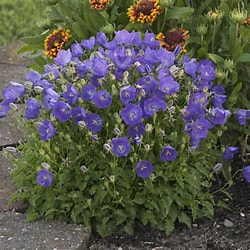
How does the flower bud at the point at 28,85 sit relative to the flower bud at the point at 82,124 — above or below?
above

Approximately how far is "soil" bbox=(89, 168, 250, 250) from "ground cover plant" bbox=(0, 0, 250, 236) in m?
0.04

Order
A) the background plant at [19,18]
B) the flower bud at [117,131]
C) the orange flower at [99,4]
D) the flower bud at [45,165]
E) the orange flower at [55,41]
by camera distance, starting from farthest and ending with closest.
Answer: the background plant at [19,18]
the orange flower at [55,41]
the orange flower at [99,4]
the flower bud at [45,165]
the flower bud at [117,131]

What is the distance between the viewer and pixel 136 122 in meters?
2.64

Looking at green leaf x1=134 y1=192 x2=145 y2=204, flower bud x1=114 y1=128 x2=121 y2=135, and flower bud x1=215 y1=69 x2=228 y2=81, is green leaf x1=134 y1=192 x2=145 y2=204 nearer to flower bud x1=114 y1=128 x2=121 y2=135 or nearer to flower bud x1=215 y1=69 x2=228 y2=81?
flower bud x1=114 y1=128 x2=121 y2=135

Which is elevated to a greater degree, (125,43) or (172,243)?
(125,43)

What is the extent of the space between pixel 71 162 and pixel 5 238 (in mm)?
369

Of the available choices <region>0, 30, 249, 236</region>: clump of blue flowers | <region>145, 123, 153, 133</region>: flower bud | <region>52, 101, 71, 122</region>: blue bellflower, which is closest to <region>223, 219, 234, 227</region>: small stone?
<region>0, 30, 249, 236</region>: clump of blue flowers

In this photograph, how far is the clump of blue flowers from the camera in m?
2.70

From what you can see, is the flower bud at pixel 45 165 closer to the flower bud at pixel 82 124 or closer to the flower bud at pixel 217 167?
the flower bud at pixel 82 124

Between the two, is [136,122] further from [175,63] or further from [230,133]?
[230,133]

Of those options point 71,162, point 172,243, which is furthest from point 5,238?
point 172,243

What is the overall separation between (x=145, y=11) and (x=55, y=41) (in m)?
0.45

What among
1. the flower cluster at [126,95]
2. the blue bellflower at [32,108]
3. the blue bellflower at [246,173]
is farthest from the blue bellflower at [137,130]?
the blue bellflower at [246,173]

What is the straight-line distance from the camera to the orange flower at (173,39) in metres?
3.00
